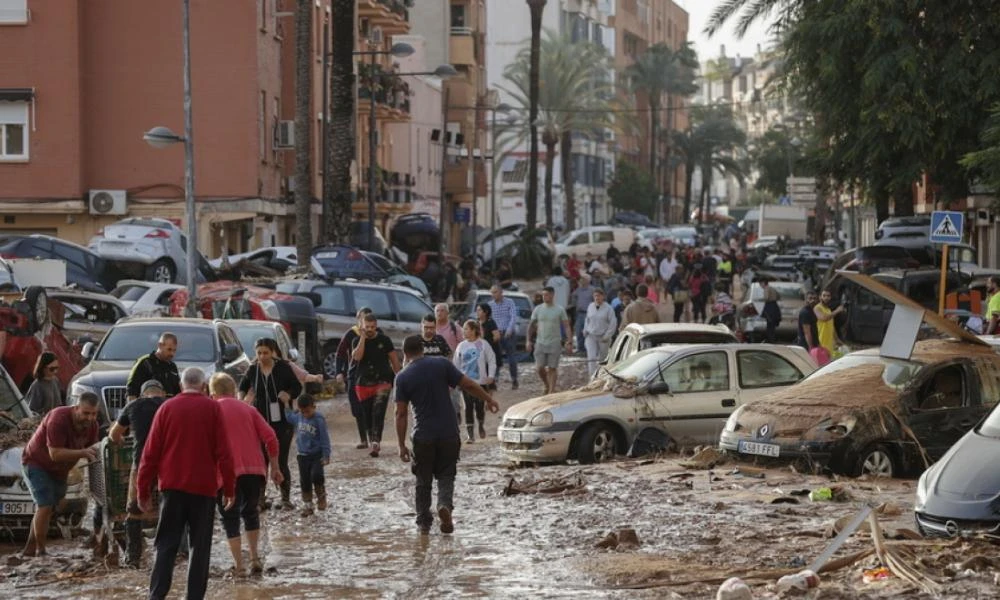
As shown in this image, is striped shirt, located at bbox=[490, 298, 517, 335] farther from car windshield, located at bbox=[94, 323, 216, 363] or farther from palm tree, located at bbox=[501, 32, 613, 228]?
palm tree, located at bbox=[501, 32, 613, 228]

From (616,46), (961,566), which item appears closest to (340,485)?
(961,566)

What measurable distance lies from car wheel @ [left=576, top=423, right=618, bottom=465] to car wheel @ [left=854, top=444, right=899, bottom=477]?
334 cm

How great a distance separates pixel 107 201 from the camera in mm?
46625

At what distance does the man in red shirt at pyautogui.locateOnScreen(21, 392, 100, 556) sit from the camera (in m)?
14.3

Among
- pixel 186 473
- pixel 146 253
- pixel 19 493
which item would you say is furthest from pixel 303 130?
pixel 186 473

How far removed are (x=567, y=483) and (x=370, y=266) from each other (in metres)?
24.0

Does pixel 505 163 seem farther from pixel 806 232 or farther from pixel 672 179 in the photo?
pixel 672 179

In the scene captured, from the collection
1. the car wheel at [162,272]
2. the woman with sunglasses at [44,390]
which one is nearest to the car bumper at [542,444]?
the woman with sunglasses at [44,390]

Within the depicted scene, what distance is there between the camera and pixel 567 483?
57.1ft

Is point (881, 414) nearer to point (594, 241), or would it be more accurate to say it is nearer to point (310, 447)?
point (310, 447)

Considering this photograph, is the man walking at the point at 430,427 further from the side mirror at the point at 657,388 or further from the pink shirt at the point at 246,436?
the side mirror at the point at 657,388

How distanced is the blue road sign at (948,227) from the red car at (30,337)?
40.3 ft

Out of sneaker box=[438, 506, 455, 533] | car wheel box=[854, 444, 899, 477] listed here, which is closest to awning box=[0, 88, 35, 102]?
car wheel box=[854, 444, 899, 477]

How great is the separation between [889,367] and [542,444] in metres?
3.77
